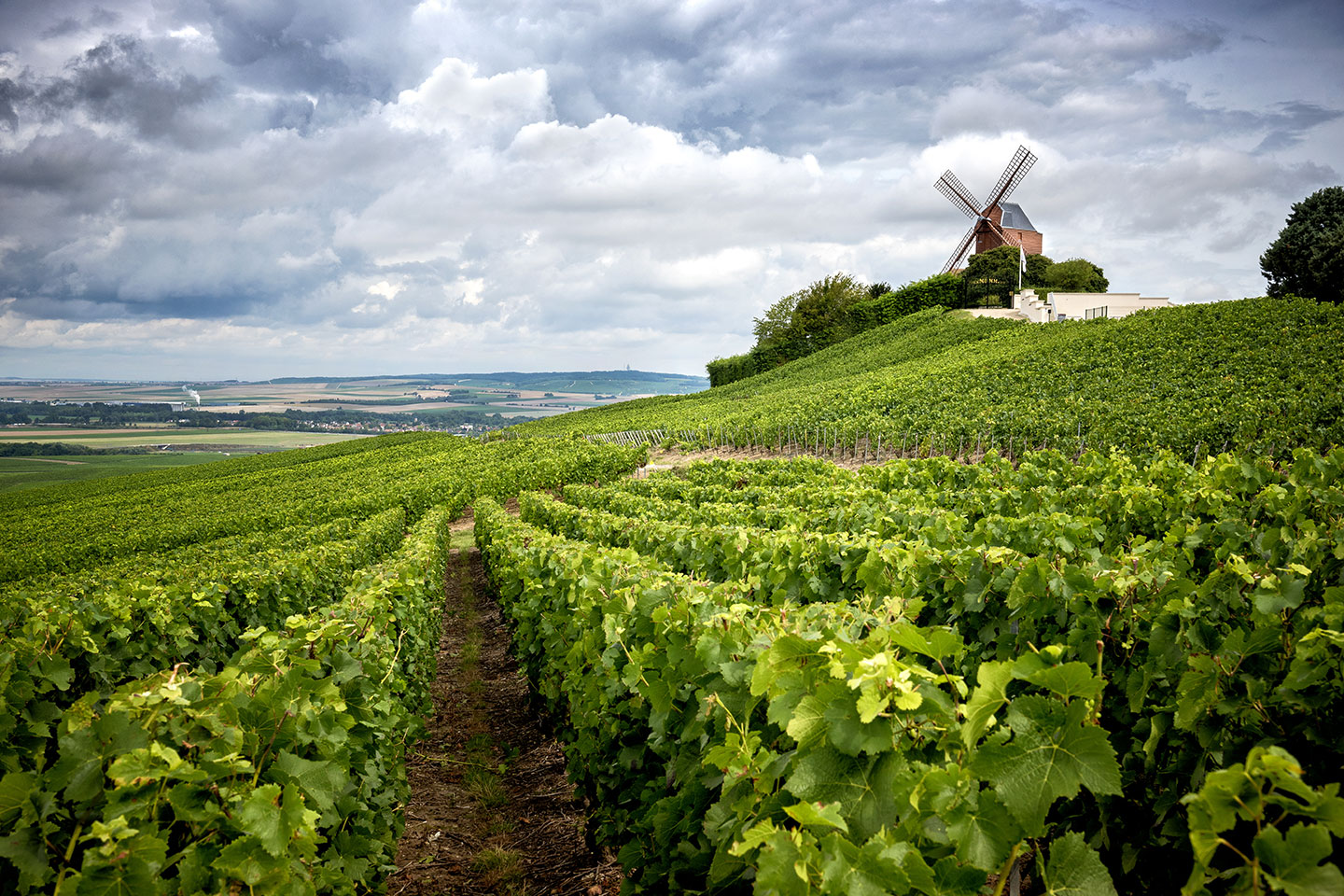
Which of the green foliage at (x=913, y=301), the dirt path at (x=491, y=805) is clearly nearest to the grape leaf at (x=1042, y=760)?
the dirt path at (x=491, y=805)

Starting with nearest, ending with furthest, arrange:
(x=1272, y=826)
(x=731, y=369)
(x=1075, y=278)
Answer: (x=1272, y=826) < (x=1075, y=278) < (x=731, y=369)

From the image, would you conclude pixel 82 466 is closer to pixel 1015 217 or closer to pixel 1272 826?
pixel 1272 826

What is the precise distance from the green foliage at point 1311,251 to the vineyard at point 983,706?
50.1 m

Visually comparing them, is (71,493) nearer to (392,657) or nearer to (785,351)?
(392,657)

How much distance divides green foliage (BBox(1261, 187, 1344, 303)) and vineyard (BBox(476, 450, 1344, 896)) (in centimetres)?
5006

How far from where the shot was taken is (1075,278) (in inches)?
2259

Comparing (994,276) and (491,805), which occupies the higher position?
(994,276)

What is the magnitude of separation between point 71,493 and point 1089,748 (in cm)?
5764

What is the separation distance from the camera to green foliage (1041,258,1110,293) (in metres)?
57.4

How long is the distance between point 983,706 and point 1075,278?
6719 centimetres

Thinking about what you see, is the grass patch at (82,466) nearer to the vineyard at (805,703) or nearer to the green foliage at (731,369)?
the green foliage at (731,369)

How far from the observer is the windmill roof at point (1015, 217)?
63.8 m

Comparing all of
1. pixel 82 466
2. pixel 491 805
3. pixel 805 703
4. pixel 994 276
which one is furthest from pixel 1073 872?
pixel 82 466

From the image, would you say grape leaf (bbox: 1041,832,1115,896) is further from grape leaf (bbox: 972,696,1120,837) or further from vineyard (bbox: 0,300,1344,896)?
grape leaf (bbox: 972,696,1120,837)
